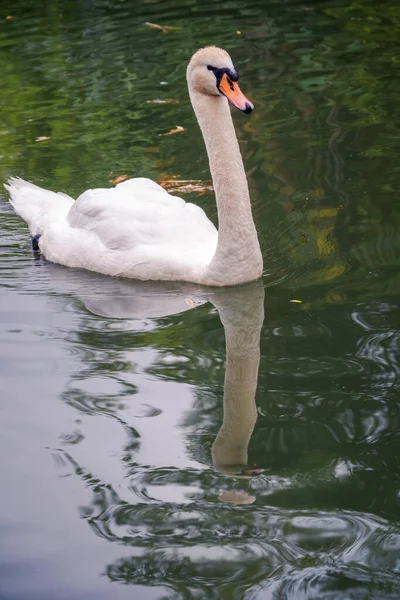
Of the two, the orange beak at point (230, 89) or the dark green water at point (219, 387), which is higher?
the orange beak at point (230, 89)

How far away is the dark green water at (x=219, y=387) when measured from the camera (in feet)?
13.0

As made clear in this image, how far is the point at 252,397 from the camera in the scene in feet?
17.0

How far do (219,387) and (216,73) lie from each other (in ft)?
6.68

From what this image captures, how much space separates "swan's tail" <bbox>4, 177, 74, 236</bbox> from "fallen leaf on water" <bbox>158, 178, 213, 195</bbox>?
37.7 inches

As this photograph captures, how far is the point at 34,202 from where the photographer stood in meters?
8.30

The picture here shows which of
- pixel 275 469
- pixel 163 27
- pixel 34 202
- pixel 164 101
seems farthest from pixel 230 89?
pixel 163 27

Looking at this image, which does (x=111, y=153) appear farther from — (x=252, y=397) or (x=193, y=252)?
(x=252, y=397)

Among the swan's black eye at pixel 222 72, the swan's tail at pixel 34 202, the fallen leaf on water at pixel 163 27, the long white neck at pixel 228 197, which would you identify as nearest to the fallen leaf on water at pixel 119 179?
the swan's tail at pixel 34 202

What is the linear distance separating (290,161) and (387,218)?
171 centimetres

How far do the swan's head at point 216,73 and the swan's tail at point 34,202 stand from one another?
6.52ft

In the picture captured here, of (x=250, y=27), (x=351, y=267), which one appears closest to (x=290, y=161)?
(x=351, y=267)

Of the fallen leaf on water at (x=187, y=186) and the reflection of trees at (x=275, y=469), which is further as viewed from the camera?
the fallen leaf on water at (x=187, y=186)

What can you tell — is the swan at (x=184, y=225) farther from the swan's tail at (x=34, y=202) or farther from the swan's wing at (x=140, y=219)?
the swan's tail at (x=34, y=202)

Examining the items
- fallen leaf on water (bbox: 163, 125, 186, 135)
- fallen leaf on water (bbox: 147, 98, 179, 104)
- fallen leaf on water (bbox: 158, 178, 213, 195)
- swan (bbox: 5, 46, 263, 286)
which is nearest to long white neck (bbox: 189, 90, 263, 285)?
swan (bbox: 5, 46, 263, 286)
